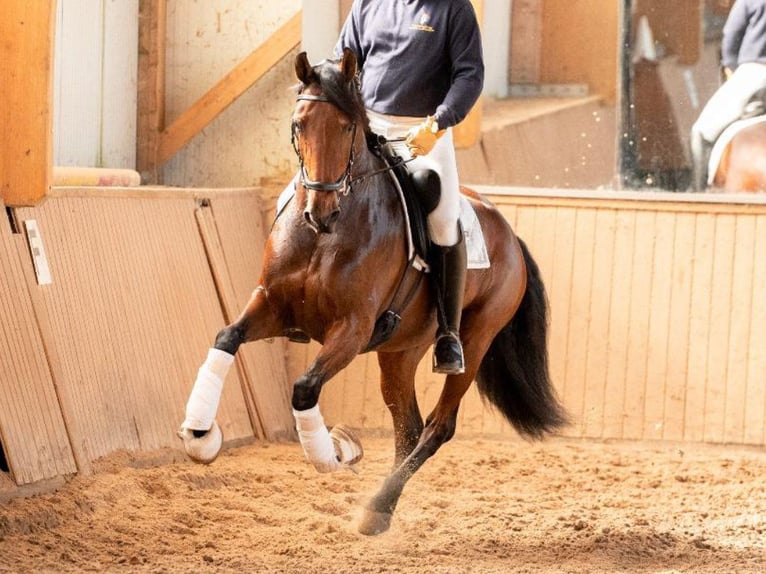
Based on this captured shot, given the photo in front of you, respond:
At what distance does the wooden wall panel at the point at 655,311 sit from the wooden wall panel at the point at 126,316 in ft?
7.07

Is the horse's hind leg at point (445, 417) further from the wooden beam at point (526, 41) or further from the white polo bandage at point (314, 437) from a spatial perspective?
the wooden beam at point (526, 41)

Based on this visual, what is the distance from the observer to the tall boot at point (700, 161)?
865cm

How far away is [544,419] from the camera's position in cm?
702

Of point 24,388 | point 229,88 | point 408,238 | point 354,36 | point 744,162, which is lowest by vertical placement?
point 24,388

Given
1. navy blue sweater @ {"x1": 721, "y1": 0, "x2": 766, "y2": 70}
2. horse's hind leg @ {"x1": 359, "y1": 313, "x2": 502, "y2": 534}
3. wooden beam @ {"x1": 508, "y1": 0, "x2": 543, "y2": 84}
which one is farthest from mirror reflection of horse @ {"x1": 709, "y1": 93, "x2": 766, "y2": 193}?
horse's hind leg @ {"x1": 359, "y1": 313, "x2": 502, "y2": 534}

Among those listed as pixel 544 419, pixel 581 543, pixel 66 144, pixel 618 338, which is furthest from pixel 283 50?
pixel 581 543

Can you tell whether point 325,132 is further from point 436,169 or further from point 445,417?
point 445,417

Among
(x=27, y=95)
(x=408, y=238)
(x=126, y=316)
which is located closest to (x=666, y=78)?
(x=408, y=238)

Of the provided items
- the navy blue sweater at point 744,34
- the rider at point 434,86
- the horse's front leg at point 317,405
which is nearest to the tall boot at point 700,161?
the navy blue sweater at point 744,34

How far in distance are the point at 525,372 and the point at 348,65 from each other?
2513mm

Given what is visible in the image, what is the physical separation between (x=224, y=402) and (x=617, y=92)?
330cm

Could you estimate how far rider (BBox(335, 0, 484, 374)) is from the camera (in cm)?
582

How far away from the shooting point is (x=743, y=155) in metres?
8.63

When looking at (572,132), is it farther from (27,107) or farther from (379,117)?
(27,107)
